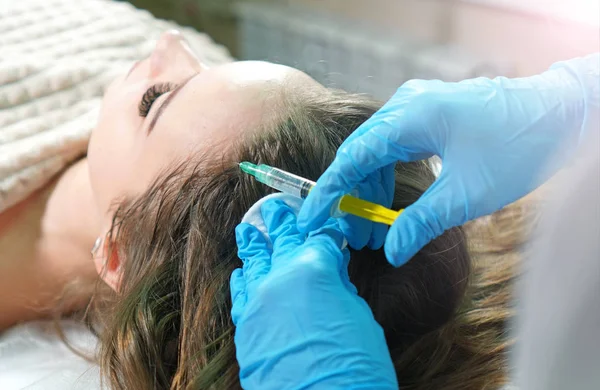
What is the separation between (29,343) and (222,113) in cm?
59

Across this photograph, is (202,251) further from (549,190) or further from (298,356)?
(549,190)

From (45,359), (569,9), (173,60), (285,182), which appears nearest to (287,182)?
(285,182)

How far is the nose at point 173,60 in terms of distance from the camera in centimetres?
105

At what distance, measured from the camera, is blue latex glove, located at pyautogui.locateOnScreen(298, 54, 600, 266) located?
0.57m

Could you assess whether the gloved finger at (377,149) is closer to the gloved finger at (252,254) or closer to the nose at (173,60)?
the gloved finger at (252,254)

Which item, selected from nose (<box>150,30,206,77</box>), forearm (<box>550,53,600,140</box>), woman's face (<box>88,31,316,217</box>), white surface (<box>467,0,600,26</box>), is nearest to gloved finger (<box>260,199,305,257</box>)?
woman's face (<box>88,31,316,217</box>)

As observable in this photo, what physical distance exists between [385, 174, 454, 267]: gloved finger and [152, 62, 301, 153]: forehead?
1.05ft

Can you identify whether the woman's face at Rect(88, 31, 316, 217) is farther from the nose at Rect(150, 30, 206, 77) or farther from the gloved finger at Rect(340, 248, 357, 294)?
the gloved finger at Rect(340, 248, 357, 294)

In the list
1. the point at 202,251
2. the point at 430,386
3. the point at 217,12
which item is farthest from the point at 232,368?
the point at 217,12

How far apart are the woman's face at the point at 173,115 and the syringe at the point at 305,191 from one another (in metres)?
0.10

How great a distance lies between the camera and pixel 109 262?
93cm

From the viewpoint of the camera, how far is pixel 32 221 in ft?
3.94

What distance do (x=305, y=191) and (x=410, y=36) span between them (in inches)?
49.8

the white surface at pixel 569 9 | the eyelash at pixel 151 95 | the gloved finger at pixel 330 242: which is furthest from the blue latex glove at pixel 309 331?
the white surface at pixel 569 9
